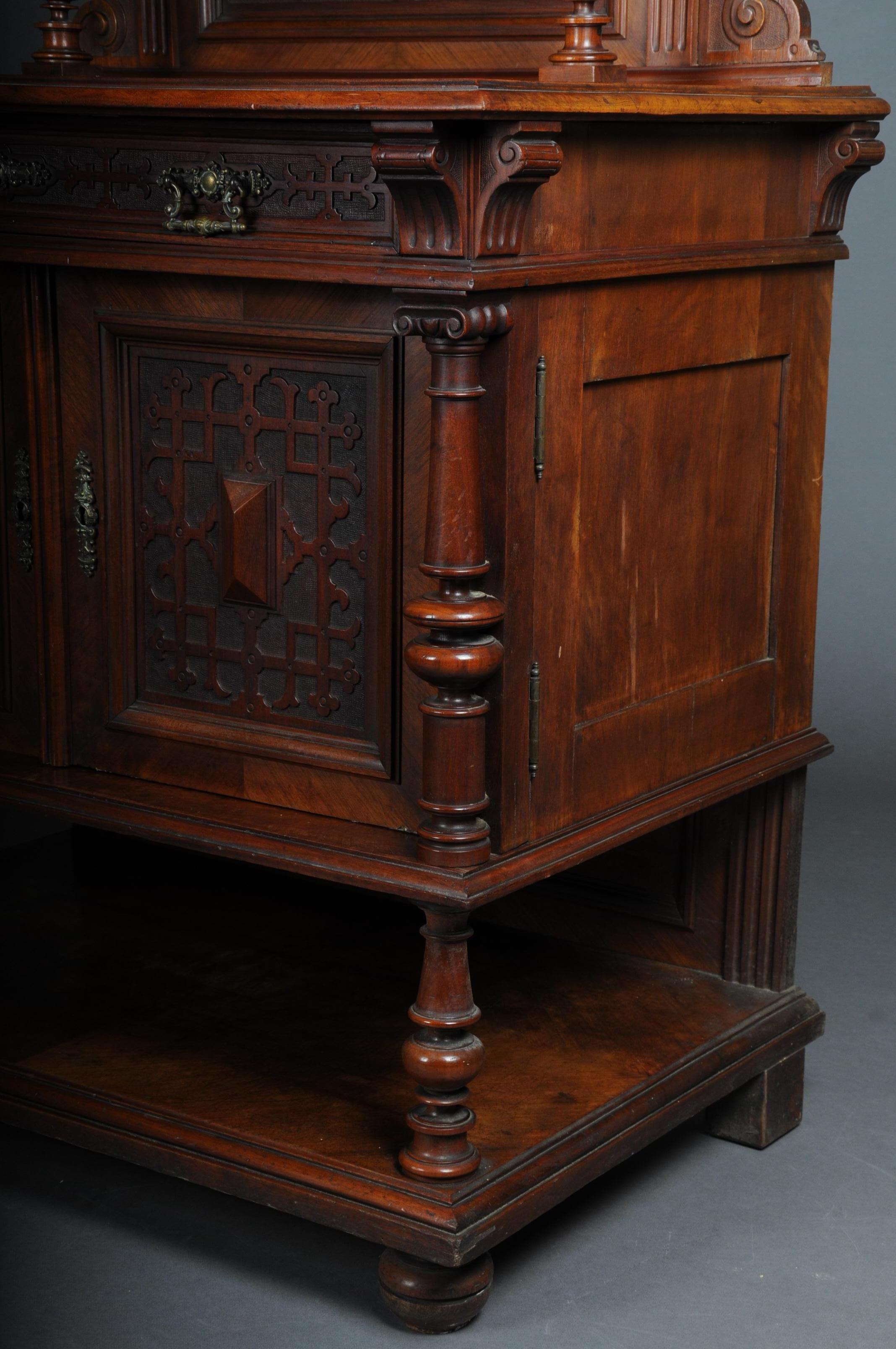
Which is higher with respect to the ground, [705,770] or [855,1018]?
[705,770]

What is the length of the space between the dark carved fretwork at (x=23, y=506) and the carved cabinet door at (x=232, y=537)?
0.20ft

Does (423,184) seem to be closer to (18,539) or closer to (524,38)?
(524,38)

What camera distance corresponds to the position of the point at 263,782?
236 cm

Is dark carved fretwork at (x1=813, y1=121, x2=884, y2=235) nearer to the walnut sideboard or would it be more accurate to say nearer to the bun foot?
the walnut sideboard

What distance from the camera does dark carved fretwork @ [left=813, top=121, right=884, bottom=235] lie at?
101 inches

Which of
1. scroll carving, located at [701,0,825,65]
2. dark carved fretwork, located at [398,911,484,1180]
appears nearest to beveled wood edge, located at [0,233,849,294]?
scroll carving, located at [701,0,825,65]

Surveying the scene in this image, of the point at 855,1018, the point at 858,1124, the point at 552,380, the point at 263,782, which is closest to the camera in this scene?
the point at 552,380

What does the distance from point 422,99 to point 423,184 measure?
94mm

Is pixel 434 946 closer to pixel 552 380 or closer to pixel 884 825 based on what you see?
pixel 552 380

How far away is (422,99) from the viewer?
74.7 inches

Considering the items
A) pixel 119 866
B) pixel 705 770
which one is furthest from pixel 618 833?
pixel 119 866

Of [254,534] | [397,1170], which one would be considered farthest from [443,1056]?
[254,534]

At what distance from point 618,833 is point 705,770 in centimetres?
25

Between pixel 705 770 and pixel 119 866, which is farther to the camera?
pixel 119 866
